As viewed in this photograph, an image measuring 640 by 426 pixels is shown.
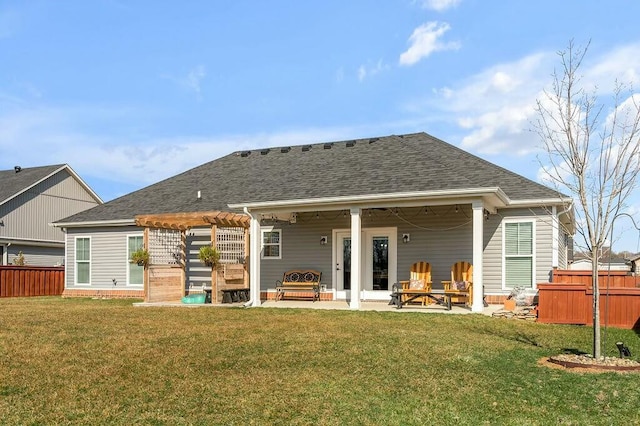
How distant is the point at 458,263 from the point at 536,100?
661 centimetres

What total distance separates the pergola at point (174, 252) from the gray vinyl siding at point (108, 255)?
224cm

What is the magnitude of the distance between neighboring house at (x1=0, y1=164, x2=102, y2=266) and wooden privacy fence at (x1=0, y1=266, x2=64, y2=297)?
566cm

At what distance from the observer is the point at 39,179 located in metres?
28.2

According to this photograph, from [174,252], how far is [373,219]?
618 cm

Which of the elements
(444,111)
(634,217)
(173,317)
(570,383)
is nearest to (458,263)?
(444,111)

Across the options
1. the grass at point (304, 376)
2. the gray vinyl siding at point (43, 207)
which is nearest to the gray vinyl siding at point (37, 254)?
the gray vinyl siding at point (43, 207)

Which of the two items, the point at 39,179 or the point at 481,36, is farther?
the point at 39,179

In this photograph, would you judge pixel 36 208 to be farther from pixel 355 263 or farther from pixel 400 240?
pixel 355 263

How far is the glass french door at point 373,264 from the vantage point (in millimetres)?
15094

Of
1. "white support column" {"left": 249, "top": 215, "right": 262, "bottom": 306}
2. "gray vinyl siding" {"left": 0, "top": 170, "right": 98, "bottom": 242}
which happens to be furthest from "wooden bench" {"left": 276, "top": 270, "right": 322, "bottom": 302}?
"gray vinyl siding" {"left": 0, "top": 170, "right": 98, "bottom": 242}

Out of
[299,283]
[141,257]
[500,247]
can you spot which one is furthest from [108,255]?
[500,247]

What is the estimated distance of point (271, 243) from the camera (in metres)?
16.4

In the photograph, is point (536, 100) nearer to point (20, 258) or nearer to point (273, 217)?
point (273, 217)

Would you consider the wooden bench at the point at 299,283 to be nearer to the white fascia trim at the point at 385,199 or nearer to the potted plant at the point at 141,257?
the white fascia trim at the point at 385,199
